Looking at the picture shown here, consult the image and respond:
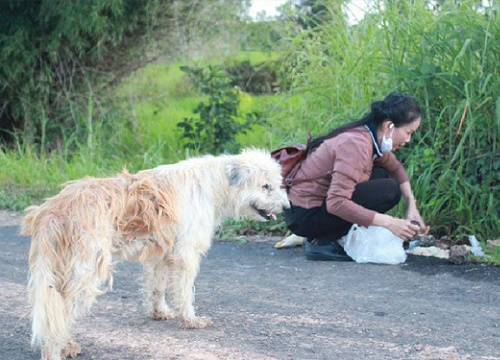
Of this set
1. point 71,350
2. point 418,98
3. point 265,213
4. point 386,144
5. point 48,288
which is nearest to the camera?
point 48,288

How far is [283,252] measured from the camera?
711 cm

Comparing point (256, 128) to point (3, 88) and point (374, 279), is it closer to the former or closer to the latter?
point (3, 88)

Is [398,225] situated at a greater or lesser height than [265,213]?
lesser

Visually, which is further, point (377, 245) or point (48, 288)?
point (377, 245)

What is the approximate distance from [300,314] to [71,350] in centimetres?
149

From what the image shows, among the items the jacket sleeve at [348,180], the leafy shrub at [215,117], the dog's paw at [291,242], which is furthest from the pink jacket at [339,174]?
the leafy shrub at [215,117]

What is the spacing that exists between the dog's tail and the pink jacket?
2.59 meters

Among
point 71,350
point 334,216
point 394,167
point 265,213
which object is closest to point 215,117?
point 394,167

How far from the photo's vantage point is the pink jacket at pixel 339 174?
6.23m

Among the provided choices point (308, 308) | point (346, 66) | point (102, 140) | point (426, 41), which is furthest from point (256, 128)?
point (308, 308)

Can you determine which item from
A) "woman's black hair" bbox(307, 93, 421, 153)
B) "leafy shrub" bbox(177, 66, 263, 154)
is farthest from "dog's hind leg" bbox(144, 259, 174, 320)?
"leafy shrub" bbox(177, 66, 263, 154)

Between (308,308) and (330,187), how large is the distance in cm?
121

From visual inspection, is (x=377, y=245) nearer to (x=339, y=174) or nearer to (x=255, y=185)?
(x=339, y=174)

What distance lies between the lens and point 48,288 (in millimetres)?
4152
